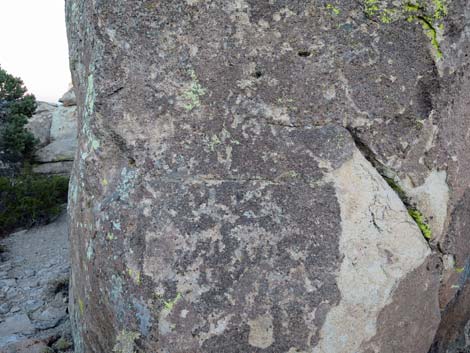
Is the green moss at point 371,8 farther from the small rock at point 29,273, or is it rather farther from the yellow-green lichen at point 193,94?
the small rock at point 29,273

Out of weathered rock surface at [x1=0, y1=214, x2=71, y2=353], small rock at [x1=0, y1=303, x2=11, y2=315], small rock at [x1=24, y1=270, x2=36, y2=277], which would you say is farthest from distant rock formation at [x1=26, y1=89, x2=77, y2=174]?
small rock at [x1=0, y1=303, x2=11, y2=315]

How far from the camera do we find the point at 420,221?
8.41 ft

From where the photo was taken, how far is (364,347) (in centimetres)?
237

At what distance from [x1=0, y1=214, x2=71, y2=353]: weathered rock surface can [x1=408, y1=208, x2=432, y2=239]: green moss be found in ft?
8.71

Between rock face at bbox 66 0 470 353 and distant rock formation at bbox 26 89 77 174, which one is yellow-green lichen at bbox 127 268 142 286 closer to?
rock face at bbox 66 0 470 353

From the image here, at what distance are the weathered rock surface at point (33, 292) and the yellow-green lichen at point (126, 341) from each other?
60.0 inches

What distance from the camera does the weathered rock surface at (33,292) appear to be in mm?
3800

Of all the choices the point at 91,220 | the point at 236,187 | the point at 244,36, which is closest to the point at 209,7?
the point at 244,36

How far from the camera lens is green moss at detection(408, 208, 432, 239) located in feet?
8.39

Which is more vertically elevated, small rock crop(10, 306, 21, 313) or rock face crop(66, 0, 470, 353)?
rock face crop(66, 0, 470, 353)

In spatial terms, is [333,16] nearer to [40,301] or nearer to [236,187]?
[236,187]

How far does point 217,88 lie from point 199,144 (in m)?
0.29

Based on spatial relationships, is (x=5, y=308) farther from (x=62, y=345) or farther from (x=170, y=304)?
(x=170, y=304)

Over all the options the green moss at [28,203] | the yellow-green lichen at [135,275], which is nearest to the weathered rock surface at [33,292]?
the green moss at [28,203]
